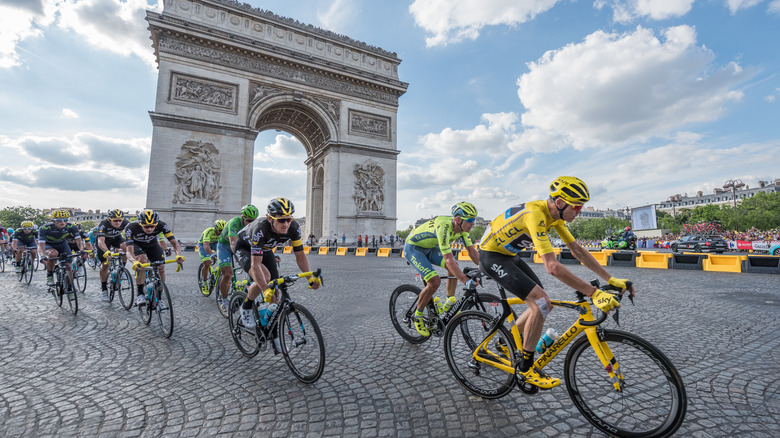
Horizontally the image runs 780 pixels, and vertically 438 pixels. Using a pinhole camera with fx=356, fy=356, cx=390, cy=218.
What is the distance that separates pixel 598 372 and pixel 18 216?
108 m

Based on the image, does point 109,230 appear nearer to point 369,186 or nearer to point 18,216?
point 369,186

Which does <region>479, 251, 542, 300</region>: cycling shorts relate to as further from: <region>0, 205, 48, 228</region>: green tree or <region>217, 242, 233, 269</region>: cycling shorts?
<region>0, 205, 48, 228</region>: green tree

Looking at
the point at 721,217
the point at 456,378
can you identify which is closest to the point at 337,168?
the point at 456,378

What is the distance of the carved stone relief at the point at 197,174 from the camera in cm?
2230

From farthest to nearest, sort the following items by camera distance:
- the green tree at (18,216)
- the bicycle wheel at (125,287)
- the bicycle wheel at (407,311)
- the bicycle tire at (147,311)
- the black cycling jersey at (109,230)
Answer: the green tree at (18,216), the black cycling jersey at (109,230), the bicycle wheel at (125,287), the bicycle tire at (147,311), the bicycle wheel at (407,311)

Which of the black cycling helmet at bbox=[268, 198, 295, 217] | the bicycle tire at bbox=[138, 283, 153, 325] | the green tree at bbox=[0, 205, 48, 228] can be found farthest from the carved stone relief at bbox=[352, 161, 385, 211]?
the green tree at bbox=[0, 205, 48, 228]

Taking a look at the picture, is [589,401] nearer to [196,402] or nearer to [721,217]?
[196,402]

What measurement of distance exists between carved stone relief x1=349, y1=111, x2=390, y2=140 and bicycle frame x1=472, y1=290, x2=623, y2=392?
1071 inches

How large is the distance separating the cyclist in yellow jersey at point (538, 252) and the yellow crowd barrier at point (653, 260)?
41.8 ft

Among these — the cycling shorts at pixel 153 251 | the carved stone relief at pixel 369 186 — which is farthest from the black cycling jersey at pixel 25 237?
the carved stone relief at pixel 369 186

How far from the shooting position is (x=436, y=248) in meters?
4.51

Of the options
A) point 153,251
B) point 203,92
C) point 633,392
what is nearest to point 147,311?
point 153,251

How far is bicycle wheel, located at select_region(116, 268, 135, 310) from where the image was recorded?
5.70m

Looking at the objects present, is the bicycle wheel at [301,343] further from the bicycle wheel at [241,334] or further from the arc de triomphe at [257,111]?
the arc de triomphe at [257,111]
